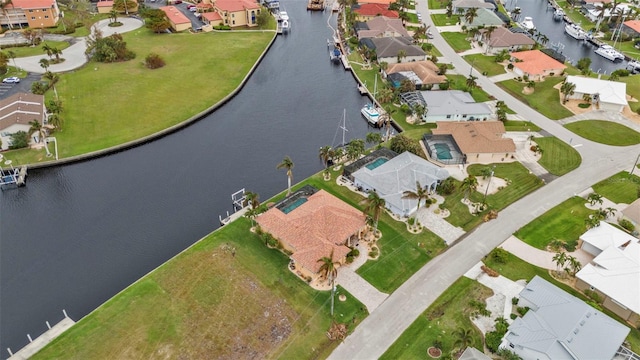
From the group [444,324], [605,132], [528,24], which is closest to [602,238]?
[444,324]

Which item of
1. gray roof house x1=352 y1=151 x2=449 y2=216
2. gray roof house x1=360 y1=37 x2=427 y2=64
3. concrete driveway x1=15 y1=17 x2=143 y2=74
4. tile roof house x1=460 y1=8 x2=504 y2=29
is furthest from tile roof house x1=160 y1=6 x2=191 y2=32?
gray roof house x1=352 y1=151 x2=449 y2=216

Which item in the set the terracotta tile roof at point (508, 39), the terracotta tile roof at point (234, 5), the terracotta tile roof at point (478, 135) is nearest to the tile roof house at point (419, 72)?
the terracotta tile roof at point (478, 135)

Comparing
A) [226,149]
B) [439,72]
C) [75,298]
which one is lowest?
[75,298]

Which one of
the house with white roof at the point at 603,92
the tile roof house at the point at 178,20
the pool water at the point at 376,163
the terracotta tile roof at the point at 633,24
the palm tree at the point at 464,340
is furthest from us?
the tile roof house at the point at 178,20

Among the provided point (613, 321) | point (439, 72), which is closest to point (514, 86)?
point (439, 72)

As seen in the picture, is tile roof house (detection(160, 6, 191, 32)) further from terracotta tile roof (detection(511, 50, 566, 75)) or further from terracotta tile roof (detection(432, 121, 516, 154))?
terracotta tile roof (detection(511, 50, 566, 75))

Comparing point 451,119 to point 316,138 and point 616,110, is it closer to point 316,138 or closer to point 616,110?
point 316,138

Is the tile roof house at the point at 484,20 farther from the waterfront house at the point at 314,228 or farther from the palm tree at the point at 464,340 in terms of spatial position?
the palm tree at the point at 464,340
